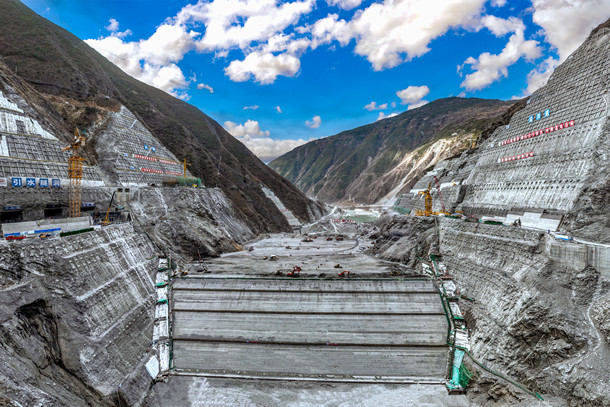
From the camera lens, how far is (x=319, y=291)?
2967cm

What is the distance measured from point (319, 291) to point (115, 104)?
57.8 metres

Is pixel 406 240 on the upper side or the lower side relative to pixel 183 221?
lower

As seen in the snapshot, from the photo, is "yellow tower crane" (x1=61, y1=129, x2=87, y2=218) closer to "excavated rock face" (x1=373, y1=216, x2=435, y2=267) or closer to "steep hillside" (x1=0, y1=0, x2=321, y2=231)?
"steep hillside" (x1=0, y1=0, x2=321, y2=231)

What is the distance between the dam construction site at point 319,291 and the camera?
1769cm

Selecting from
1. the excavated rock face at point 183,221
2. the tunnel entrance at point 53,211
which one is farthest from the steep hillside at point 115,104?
the tunnel entrance at point 53,211

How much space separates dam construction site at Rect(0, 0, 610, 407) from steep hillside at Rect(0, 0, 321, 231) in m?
13.4

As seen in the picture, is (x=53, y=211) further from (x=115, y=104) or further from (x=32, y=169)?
(x=115, y=104)

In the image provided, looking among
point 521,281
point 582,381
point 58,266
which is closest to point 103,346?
point 58,266

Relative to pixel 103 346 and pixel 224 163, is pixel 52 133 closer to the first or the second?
pixel 103 346

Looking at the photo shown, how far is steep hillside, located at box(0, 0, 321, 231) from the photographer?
55.1 meters

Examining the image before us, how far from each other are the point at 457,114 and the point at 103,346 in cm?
22175

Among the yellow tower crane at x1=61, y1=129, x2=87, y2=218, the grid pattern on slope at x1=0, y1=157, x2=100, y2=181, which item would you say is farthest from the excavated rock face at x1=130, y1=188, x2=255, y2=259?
the grid pattern on slope at x1=0, y1=157, x2=100, y2=181

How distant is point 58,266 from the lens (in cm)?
2064

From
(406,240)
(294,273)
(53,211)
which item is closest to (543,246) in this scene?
(406,240)
